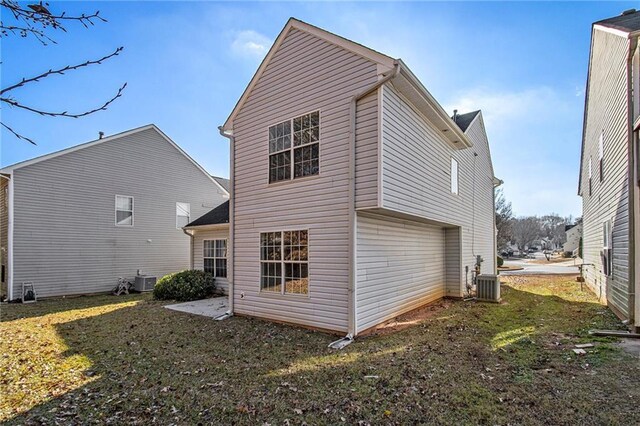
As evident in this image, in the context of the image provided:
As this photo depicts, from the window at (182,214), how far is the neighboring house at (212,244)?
3024 millimetres

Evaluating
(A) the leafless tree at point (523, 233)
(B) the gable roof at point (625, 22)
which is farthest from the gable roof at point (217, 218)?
(A) the leafless tree at point (523, 233)

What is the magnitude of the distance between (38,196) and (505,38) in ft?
57.1

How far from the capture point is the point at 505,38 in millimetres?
9250

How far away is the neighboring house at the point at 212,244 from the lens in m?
13.2

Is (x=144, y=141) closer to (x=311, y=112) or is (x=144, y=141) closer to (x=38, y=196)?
(x=38, y=196)

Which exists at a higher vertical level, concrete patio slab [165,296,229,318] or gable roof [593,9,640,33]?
gable roof [593,9,640,33]

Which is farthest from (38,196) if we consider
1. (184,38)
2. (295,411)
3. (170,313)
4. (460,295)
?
(460,295)

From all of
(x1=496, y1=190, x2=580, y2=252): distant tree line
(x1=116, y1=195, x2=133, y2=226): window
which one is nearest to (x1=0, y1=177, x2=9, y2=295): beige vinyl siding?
(x1=116, y1=195, x2=133, y2=226): window

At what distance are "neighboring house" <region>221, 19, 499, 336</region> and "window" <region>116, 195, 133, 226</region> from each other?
8669mm

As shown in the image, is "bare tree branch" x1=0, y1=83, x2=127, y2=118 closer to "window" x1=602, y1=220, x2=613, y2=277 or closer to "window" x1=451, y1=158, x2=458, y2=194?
"window" x1=451, y1=158, x2=458, y2=194

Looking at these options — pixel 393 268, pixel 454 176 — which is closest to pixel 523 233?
pixel 454 176

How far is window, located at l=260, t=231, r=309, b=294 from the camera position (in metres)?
7.81

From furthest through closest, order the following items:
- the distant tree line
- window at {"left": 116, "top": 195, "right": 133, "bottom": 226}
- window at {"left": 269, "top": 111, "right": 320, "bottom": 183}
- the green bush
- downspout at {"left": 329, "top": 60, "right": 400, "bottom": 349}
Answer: the distant tree line → window at {"left": 116, "top": 195, "right": 133, "bottom": 226} → the green bush → window at {"left": 269, "top": 111, "right": 320, "bottom": 183} → downspout at {"left": 329, "top": 60, "right": 400, "bottom": 349}

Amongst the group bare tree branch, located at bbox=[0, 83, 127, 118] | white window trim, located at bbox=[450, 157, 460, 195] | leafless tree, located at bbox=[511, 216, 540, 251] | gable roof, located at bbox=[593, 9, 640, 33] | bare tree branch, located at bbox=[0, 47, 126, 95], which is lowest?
leafless tree, located at bbox=[511, 216, 540, 251]
